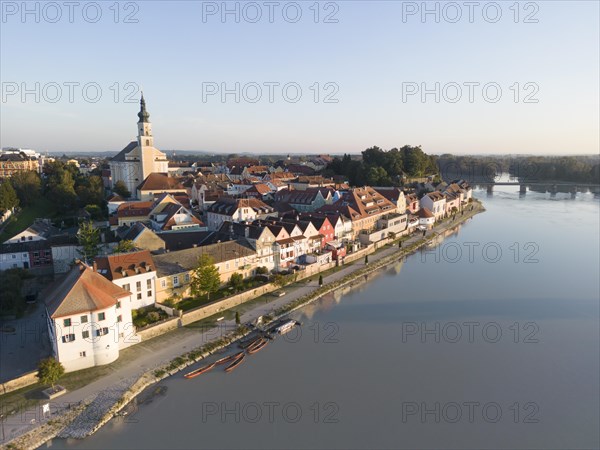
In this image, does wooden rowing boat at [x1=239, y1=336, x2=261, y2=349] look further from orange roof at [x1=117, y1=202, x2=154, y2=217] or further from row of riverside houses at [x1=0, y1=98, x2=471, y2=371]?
orange roof at [x1=117, y1=202, x2=154, y2=217]

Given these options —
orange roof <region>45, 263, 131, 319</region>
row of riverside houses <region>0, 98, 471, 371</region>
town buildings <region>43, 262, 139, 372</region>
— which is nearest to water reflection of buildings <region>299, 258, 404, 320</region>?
row of riverside houses <region>0, 98, 471, 371</region>

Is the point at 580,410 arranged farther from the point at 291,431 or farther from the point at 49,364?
the point at 49,364

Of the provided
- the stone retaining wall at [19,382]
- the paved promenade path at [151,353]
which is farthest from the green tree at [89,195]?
the stone retaining wall at [19,382]

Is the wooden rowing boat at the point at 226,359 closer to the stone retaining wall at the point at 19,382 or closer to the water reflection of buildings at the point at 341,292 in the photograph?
the water reflection of buildings at the point at 341,292

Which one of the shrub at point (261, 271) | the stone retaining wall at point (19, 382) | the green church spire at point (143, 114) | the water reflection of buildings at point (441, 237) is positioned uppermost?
the green church spire at point (143, 114)

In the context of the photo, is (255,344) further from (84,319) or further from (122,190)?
(122,190)

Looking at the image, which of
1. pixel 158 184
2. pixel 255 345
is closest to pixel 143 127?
pixel 158 184
